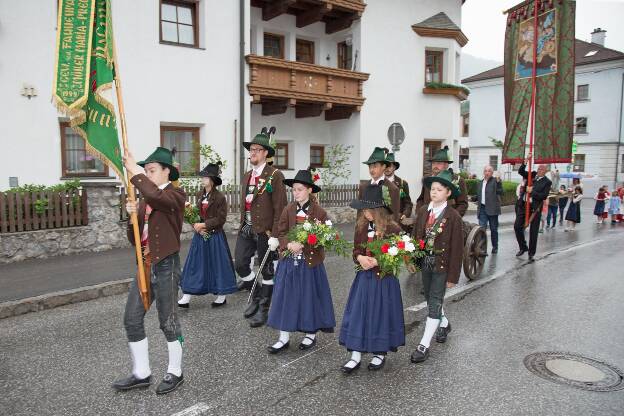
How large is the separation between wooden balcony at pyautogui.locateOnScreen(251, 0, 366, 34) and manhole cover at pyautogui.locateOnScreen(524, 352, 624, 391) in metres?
13.3

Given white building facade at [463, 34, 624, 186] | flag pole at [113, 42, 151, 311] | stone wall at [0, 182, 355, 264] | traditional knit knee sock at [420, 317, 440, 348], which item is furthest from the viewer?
white building facade at [463, 34, 624, 186]

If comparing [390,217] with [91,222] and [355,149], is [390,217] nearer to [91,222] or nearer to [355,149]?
[91,222]

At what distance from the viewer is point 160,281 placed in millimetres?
4219

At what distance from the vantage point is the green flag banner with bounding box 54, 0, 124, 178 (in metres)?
4.03

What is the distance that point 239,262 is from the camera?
660 cm

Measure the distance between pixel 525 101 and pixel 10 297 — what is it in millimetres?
11378

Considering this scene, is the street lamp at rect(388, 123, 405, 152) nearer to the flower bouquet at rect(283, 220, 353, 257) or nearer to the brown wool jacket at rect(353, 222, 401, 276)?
the flower bouquet at rect(283, 220, 353, 257)

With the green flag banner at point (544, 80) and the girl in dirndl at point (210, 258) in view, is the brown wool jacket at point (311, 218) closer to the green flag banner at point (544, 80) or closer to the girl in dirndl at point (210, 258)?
the girl in dirndl at point (210, 258)

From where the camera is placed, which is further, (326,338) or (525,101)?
(525,101)

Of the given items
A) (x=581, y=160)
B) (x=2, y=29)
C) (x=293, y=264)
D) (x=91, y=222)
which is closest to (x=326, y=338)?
(x=293, y=264)

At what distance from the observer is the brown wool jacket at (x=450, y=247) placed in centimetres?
495

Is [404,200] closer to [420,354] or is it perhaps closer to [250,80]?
[420,354]

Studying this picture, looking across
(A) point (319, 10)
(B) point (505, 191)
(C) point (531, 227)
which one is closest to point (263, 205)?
(C) point (531, 227)

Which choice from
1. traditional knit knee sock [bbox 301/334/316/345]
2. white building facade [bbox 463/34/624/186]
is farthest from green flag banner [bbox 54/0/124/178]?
white building facade [bbox 463/34/624/186]
